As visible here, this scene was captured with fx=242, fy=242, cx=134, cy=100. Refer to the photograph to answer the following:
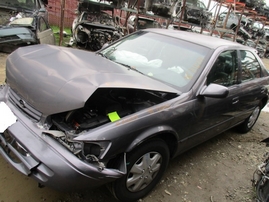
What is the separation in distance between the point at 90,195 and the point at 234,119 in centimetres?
240

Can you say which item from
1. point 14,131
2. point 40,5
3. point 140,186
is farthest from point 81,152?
point 40,5

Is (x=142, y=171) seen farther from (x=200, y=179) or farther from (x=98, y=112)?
(x=200, y=179)

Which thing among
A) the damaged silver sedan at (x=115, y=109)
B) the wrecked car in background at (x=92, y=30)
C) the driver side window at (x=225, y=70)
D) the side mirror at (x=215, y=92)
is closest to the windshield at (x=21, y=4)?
the wrecked car in background at (x=92, y=30)

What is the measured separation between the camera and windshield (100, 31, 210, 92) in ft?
9.23

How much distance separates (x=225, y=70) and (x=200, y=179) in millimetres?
1442

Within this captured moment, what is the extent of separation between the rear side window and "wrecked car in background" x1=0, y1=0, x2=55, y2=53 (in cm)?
483

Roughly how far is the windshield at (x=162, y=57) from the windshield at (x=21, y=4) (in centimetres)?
480

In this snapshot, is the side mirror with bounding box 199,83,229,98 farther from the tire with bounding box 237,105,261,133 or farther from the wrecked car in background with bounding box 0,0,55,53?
the wrecked car in background with bounding box 0,0,55,53

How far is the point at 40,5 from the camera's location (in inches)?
287

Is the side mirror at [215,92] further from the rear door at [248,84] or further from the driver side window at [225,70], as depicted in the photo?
the rear door at [248,84]

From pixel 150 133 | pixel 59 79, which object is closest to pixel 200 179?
pixel 150 133

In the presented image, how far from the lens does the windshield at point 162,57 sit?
111 inches

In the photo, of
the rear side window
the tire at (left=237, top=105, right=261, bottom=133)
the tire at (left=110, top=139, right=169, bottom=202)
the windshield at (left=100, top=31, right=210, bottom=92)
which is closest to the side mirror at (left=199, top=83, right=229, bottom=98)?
the windshield at (left=100, top=31, right=210, bottom=92)

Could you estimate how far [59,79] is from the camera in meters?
2.09
